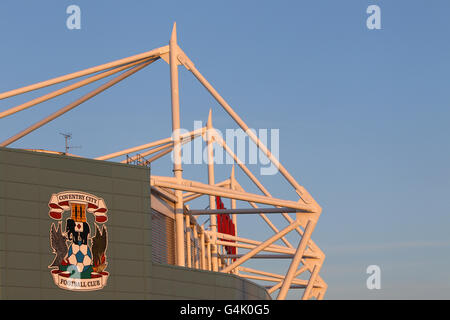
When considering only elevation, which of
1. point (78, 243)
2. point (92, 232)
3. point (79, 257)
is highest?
point (92, 232)

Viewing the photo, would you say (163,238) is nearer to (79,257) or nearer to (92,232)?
(92,232)

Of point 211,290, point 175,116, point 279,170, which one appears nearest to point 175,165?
point 175,116

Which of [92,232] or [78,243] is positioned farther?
[92,232]

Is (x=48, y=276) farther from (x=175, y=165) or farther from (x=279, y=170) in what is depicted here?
(x=279, y=170)

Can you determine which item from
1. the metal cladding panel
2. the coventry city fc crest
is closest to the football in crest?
the coventry city fc crest

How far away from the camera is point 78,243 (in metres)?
43.6

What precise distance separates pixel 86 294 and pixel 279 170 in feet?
69.8

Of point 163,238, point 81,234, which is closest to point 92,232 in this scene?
point 81,234

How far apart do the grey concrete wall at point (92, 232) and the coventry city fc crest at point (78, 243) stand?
11.9 inches

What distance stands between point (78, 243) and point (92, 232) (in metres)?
1.01

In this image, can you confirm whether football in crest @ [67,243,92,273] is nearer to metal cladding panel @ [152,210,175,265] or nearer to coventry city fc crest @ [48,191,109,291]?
coventry city fc crest @ [48,191,109,291]

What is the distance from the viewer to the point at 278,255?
291 ft

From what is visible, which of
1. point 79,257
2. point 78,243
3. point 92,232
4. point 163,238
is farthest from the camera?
point 163,238
